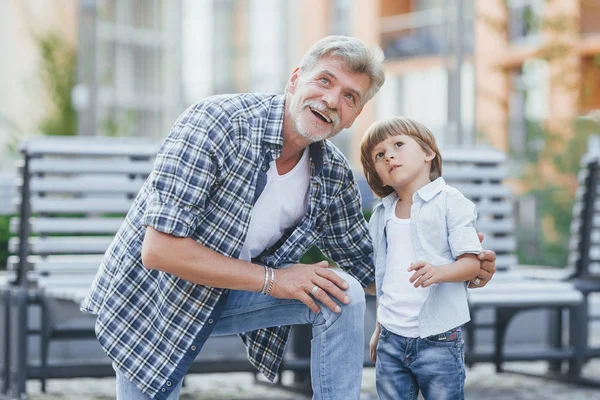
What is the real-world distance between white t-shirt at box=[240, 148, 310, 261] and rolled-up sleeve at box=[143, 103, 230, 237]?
0.25 m

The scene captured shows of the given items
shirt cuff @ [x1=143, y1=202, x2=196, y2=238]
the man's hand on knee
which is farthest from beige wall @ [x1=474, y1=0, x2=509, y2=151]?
shirt cuff @ [x1=143, y1=202, x2=196, y2=238]

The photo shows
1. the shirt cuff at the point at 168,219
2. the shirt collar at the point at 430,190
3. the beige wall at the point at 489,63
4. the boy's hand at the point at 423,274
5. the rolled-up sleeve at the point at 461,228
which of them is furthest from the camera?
the beige wall at the point at 489,63

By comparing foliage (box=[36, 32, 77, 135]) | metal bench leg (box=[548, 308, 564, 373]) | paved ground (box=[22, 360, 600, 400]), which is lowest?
paved ground (box=[22, 360, 600, 400])

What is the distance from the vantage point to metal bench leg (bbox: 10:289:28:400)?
14.8ft

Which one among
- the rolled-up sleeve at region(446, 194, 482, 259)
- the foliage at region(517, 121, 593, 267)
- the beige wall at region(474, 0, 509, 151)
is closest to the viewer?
the rolled-up sleeve at region(446, 194, 482, 259)

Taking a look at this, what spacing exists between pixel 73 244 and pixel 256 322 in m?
1.62

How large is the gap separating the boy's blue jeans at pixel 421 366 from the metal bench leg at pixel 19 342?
5.75 feet

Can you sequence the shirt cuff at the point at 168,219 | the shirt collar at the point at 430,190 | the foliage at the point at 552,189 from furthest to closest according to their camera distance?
the foliage at the point at 552,189 < the shirt collar at the point at 430,190 < the shirt cuff at the point at 168,219

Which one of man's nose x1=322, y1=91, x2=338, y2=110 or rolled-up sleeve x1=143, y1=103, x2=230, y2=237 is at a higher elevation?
man's nose x1=322, y1=91, x2=338, y2=110

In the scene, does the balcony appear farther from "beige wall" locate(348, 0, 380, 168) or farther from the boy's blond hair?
the boy's blond hair

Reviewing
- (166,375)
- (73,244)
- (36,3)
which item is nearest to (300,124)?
(166,375)

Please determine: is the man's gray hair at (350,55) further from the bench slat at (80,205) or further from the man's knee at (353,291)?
the bench slat at (80,205)

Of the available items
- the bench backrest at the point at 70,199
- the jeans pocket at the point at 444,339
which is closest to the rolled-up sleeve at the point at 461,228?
the jeans pocket at the point at 444,339

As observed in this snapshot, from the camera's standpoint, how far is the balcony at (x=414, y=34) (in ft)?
85.3
